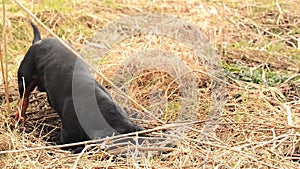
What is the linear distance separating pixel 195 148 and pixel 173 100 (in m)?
0.95

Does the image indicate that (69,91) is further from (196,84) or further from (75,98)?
(196,84)

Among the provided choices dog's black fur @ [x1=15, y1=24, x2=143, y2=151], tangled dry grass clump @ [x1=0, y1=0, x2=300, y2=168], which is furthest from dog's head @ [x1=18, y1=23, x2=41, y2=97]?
tangled dry grass clump @ [x1=0, y1=0, x2=300, y2=168]

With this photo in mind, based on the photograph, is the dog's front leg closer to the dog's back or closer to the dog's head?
the dog's head

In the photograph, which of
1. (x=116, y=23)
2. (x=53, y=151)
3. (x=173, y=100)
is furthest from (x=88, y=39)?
(x=53, y=151)

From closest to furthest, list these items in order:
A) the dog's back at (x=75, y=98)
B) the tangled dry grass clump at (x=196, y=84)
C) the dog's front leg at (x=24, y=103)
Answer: the tangled dry grass clump at (x=196, y=84) → the dog's back at (x=75, y=98) → the dog's front leg at (x=24, y=103)

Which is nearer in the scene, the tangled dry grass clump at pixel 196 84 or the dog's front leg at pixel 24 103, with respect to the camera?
the tangled dry grass clump at pixel 196 84

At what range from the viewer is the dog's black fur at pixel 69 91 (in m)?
2.88

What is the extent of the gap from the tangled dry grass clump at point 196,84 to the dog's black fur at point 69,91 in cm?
15

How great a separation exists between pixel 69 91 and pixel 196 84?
1056 millimetres

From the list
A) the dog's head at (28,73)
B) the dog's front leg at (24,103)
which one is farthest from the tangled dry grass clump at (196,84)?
the dog's head at (28,73)

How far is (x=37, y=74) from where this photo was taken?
344cm

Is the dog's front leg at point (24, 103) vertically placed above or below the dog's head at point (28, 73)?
below

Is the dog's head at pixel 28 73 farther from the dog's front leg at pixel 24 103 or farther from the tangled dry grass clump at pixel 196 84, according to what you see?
the tangled dry grass clump at pixel 196 84

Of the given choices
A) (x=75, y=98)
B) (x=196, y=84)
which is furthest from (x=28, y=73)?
(x=196, y=84)
